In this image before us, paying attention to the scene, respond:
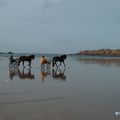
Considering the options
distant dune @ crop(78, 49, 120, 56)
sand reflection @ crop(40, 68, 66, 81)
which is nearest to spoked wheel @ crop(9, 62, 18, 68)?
sand reflection @ crop(40, 68, 66, 81)

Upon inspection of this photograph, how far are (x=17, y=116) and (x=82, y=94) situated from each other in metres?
4.26

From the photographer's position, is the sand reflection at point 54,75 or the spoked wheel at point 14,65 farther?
the spoked wheel at point 14,65

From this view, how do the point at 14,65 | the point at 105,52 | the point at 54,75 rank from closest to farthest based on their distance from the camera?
the point at 54,75, the point at 14,65, the point at 105,52

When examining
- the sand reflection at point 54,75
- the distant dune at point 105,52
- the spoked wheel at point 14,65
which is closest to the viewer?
the sand reflection at point 54,75

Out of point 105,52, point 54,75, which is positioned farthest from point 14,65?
point 105,52

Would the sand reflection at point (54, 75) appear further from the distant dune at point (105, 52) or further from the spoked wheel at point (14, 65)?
the distant dune at point (105, 52)

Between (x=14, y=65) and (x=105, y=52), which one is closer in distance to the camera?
(x=14, y=65)

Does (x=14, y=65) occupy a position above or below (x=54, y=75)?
above

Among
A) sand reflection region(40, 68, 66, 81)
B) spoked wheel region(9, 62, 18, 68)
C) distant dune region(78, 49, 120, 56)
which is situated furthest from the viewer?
distant dune region(78, 49, 120, 56)

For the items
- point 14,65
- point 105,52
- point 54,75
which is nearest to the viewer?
point 54,75

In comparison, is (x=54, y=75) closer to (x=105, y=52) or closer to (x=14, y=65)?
(x=14, y=65)

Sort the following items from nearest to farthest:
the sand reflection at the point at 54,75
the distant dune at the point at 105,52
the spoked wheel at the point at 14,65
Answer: the sand reflection at the point at 54,75
the spoked wheel at the point at 14,65
the distant dune at the point at 105,52

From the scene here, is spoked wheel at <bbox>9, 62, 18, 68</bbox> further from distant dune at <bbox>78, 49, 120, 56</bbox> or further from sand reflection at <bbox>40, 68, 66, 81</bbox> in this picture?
distant dune at <bbox>78, 49, 120, 56</bbox>

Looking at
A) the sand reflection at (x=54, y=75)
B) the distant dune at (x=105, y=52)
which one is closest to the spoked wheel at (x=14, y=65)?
the sand reflection at (x=54, y=75)
